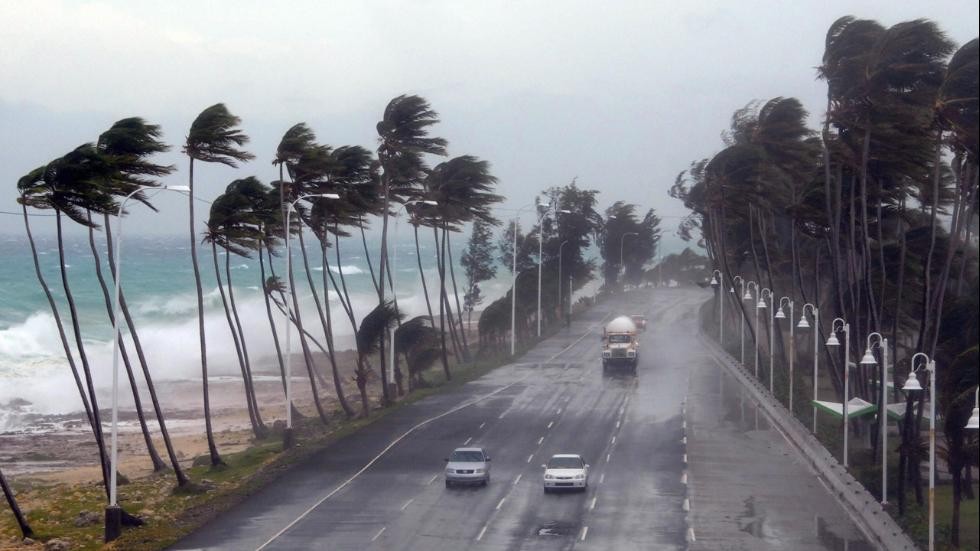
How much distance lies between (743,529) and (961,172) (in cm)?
1624

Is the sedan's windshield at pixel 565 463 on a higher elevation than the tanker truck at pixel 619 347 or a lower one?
lower

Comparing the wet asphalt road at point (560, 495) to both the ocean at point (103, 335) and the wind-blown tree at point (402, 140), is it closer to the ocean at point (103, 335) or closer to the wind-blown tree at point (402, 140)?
the wind-blown tree at point (402, 140)

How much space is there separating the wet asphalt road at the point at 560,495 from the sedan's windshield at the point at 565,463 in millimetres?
885

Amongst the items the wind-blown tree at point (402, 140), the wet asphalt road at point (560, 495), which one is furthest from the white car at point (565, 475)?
the wind-blown tree at point (402, 140)

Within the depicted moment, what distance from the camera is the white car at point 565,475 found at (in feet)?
124

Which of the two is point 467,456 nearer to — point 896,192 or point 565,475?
point 565,475

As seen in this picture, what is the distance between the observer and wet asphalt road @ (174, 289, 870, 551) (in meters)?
31.7

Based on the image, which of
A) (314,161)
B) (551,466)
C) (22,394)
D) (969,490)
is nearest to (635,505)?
(551,466)

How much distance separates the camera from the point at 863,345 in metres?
51.6

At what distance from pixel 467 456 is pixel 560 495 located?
3.82 m

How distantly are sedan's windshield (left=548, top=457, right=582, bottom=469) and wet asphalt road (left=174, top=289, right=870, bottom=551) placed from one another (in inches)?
34.9

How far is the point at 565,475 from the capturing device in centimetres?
3781

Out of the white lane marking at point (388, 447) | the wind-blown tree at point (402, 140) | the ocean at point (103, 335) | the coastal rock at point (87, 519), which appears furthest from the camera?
the ocean at point (103, 335)

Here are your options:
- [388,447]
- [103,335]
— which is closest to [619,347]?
[388,447]
